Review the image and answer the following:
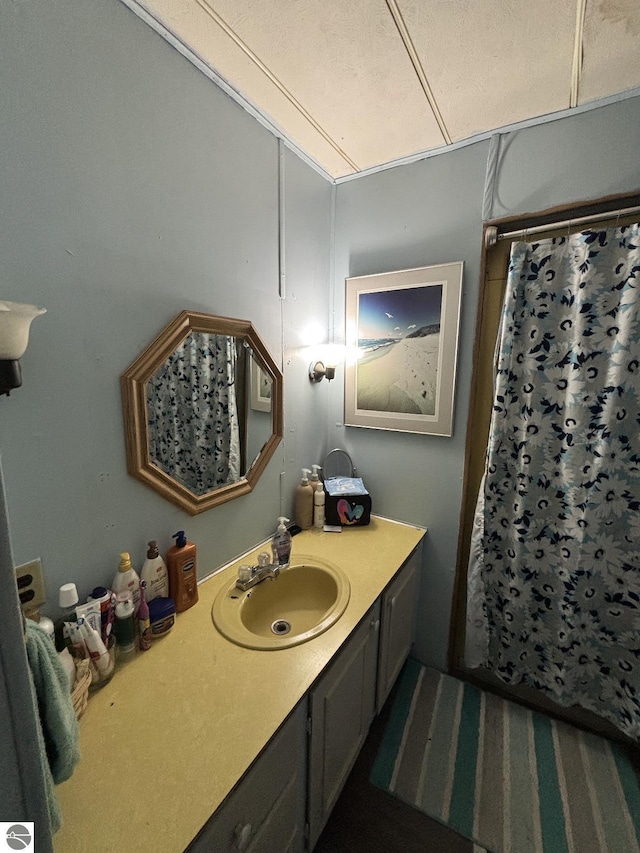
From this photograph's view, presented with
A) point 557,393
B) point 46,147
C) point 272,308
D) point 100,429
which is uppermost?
point 46,147

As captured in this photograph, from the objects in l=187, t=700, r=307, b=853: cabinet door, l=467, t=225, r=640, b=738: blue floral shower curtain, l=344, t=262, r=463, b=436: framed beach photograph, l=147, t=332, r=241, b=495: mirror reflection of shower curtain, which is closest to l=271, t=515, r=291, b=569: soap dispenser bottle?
l=147, t=332, r=241, b=495: mirror reflection of shower curtain

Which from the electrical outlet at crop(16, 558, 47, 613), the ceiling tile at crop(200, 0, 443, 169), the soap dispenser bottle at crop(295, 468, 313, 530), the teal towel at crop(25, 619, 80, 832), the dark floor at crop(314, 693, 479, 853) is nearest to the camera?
the teal towel at crop(25, 619, 80, 832)

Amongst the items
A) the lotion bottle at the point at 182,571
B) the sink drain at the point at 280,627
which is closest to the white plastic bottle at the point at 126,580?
the lotion bottle at the point at 182,571

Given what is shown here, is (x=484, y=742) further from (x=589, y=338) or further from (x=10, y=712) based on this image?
(x=10, y=712)

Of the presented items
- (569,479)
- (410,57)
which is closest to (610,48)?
(410,57)

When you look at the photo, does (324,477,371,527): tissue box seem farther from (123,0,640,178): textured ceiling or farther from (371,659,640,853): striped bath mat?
(123,0,640,178): textured ceiling

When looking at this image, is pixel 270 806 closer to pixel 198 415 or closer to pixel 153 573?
pixel 153 573

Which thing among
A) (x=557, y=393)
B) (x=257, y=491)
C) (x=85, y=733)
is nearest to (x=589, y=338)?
(x=557, y=393)

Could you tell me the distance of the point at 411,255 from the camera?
156cm

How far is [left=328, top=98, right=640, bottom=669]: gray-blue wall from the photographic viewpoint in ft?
3.98

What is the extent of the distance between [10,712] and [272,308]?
1.32 metres

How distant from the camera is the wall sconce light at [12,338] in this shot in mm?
606

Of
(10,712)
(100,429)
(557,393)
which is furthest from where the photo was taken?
(557,393)

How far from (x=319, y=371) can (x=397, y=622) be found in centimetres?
118
